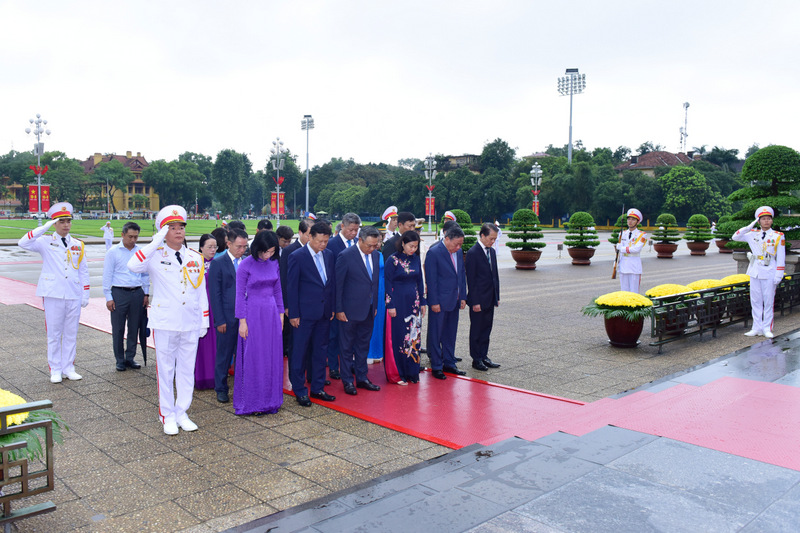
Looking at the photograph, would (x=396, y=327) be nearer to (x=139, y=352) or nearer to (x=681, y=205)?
(x=139, y=352)

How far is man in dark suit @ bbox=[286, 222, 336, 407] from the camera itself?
568 cm

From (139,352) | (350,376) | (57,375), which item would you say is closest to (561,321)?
(350,376)

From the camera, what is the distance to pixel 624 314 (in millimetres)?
7973

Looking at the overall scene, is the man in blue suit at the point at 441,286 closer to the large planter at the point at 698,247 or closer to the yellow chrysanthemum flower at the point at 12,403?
the yellow chrysanthemum flower at the point at 12,403

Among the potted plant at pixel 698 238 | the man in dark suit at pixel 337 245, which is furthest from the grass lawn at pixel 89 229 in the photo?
the man in dark suit at pixel 337 245

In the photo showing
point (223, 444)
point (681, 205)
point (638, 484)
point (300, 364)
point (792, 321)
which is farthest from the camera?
point (681, 205)

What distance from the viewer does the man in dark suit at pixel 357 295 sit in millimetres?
5938

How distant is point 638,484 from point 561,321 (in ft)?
22.0

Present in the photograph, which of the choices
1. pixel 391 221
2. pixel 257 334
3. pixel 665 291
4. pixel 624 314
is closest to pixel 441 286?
pixel 391 221

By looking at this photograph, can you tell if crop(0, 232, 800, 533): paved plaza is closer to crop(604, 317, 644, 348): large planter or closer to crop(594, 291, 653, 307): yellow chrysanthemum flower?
crop(604, 317, 644, 348): large planter

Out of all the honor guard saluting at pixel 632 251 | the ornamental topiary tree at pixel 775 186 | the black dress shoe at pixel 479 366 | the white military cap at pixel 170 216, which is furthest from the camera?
the ornamental topiary tree at pixel 775 186

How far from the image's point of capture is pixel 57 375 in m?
6.27

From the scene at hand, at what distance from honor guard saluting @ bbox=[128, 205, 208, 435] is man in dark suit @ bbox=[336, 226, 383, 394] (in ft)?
4.76

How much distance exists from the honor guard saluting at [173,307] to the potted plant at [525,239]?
653 inches
